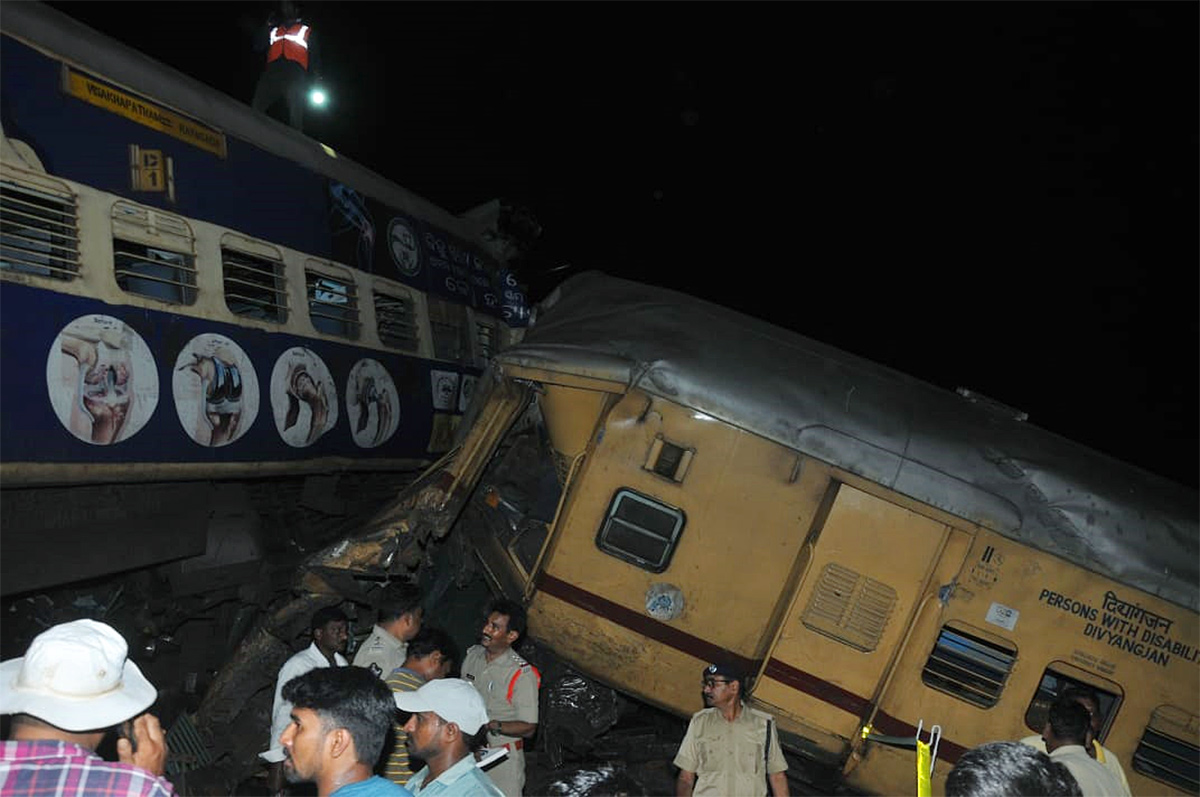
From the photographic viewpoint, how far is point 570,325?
6605 mm

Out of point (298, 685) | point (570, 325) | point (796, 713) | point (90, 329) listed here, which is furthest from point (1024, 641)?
point (90, 329)

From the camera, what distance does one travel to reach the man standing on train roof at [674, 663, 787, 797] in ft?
15.5

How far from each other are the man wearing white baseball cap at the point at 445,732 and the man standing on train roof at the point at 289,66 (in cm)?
872

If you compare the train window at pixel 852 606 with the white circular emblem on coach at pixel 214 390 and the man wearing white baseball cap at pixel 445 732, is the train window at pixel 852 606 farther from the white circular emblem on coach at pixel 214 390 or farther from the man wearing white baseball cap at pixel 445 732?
the white circular emblem on coach at pixel 214 390

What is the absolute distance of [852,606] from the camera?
616 centimetres

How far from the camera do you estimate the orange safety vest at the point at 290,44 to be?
10461mm

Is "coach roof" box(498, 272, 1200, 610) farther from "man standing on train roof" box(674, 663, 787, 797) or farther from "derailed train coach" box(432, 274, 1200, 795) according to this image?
"man standing on train roof" box(674, 663, 787, 797)

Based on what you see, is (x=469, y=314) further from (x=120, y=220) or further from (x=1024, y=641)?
(x=1024, y=641)

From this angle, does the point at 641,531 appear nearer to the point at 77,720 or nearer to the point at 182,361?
the point at 182,361

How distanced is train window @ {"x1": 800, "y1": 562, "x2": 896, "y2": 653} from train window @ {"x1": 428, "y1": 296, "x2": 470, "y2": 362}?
4.76 metres

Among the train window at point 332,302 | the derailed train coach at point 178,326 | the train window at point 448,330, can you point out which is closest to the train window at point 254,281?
the derailed train coach at point 178,326

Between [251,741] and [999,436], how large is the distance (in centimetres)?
550

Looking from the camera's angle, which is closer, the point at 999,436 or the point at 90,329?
the point at 90,329

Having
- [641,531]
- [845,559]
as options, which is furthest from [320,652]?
[845,559]
